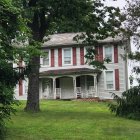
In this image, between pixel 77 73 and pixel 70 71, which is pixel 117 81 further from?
pixel 70 71

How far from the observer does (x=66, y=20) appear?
1076 inches

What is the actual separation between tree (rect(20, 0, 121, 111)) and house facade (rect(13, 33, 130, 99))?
17.7 m

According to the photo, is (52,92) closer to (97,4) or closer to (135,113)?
(97,4)

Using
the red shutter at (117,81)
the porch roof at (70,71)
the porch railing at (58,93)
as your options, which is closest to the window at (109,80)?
the red shutter at (117,81)

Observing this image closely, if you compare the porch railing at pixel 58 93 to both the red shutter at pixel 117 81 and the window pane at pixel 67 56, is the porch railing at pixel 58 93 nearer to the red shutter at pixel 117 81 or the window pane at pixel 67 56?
the window pane at pixel 67 56

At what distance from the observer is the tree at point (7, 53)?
542 inches

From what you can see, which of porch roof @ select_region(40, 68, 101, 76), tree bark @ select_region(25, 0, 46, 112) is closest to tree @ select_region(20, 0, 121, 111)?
tree bark @ select_region(25, 0, 46, 112)

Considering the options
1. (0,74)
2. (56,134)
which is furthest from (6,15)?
(56,134)

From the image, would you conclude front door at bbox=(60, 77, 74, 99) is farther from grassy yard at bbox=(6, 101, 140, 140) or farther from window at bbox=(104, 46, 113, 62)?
grassy yard at bbox=(6, 101, 140, 140)

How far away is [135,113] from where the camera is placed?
2453 centimetres

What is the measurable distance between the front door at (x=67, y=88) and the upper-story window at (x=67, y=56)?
1.86 metres

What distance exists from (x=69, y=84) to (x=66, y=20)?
23.9m

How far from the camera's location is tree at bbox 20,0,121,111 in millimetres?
25250

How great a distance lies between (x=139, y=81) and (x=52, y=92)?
2502 cm
